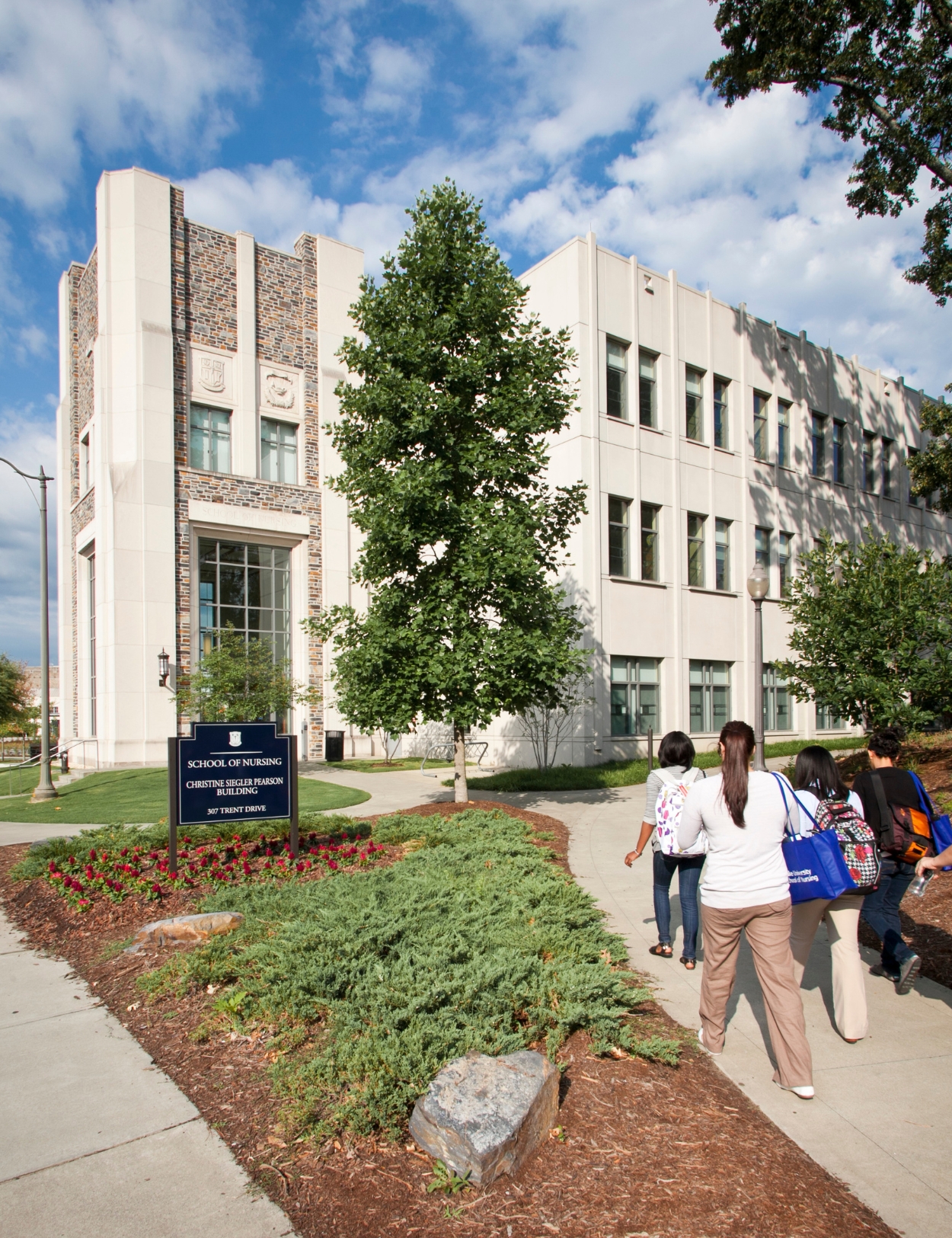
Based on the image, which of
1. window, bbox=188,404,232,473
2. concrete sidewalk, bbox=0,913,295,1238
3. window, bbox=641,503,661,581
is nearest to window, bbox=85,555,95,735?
window, bbox=188,404,232,473

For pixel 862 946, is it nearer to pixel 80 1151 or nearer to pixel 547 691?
pixel 80 1151

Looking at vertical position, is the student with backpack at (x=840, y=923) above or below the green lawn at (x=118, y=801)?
above

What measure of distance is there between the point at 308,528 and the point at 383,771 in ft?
28.7

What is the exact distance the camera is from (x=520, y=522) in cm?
1148

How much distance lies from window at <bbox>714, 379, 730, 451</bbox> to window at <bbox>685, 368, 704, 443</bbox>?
0.89m

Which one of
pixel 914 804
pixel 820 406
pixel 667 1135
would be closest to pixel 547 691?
pixel 914 804

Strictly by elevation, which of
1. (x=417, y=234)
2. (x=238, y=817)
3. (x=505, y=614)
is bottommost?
(x=238, y=817)

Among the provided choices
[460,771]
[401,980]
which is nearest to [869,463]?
[460,771]

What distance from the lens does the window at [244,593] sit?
80.7 feet

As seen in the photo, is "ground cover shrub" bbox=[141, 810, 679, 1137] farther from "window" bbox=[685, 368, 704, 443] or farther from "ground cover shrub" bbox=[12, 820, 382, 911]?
"window" bbox=[685, 368, 704, 443]

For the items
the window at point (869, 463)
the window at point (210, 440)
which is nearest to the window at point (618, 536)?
the window at point (210, 440)

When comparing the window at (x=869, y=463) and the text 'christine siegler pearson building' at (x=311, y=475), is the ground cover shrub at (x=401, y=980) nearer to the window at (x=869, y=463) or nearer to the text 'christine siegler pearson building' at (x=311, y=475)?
the text 'christine siegler pearson building' at (x=311, y=475)

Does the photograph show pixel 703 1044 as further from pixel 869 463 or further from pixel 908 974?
pixel 869 463

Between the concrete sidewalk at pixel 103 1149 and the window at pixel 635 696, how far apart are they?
60.9ft
